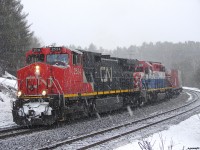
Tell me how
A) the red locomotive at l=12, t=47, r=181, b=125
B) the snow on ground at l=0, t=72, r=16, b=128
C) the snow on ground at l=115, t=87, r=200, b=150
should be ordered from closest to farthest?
the snow on ground at l=115, t=87, r=200, b=150 < the red locomotive at l=12, t=47, r=181, b=125 < the snow on ground at l=0, t=72, r=16, b=128

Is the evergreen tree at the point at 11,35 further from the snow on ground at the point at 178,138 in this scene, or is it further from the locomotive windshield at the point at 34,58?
the snow on ground at the point at 178,138

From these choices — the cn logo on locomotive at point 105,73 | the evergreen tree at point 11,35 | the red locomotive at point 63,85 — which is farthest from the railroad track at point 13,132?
the evergreen tree at point 11,35

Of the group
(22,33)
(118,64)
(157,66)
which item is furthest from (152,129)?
(22,33)

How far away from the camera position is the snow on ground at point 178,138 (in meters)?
9.70

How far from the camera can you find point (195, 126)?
14.8m

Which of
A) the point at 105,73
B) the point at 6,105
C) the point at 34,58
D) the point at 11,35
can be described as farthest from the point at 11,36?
the point at 34,58

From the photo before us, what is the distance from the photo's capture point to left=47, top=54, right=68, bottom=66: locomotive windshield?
14.8 m

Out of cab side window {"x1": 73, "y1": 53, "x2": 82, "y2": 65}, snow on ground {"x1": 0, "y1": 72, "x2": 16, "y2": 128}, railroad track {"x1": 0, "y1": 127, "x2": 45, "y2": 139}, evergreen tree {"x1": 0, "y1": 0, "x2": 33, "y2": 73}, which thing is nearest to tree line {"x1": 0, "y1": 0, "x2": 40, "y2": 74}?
evergreen tree {"x1": 0, "y1": 0, "x2": 33, "y2": 73}

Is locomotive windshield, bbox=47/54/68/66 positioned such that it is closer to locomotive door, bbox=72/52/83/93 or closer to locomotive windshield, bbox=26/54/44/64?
locomotive windshield, bbox=26/54/44/64

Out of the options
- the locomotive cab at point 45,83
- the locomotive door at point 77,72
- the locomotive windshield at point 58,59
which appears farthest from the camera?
the locomotive door at point 77,72

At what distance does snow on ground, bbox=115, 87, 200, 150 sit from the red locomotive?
4.42 m

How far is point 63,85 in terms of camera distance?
14367mm

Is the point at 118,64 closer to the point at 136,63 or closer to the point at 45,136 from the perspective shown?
the point at 136,63

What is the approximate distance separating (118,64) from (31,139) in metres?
10.9
